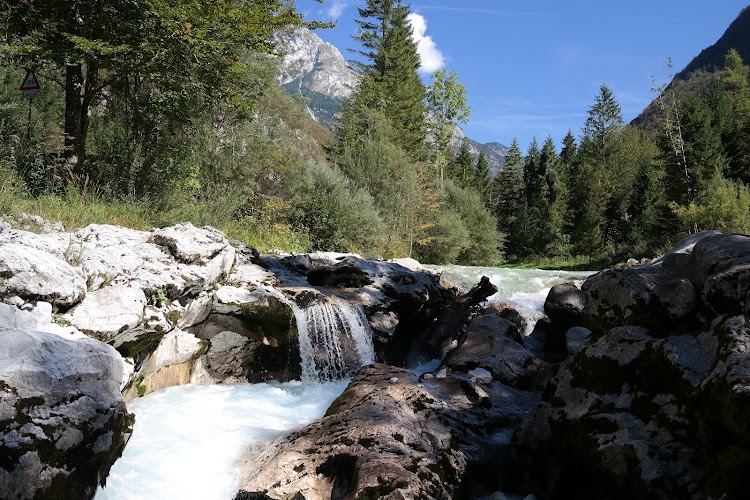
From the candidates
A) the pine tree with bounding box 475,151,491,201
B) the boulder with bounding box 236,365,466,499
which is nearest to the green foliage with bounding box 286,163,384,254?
the boulder with bounding box 236,365,466,499

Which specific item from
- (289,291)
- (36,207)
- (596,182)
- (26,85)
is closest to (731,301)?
(289,291)

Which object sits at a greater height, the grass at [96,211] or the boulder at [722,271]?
the grass at [96,211]

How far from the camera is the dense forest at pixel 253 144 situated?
8.77 metres

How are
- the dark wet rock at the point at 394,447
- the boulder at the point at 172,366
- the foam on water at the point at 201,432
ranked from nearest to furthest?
the dark wet rock at the point at 394,447 < the foam on water at the point at 201,432 < the boulder at the point at 172,366

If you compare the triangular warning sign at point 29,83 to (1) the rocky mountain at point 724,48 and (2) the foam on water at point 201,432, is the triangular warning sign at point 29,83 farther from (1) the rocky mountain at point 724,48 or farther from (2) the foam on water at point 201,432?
(1) the rocky mountain at point 724,48

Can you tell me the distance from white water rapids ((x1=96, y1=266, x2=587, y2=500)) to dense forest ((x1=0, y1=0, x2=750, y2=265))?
3647 millimetres

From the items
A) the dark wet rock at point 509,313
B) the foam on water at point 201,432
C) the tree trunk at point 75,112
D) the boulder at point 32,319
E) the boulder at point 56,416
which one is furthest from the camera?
the dark wet rock at point 509,313

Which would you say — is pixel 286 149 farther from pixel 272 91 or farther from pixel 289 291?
pixel 289 291

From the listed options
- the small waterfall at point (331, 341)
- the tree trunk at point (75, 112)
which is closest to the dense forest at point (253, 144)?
the tree trunk at point (75, 112)

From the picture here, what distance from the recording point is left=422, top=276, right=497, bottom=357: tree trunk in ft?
34.6

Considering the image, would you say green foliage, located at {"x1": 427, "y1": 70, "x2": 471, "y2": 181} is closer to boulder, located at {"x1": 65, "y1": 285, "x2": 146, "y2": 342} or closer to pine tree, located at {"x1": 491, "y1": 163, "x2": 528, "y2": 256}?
pine tree, located at {"x1": 491, "y1": 163, "x2": 528, "y2": 256}

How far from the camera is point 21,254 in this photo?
4.51m

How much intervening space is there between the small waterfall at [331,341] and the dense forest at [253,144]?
3.80 m

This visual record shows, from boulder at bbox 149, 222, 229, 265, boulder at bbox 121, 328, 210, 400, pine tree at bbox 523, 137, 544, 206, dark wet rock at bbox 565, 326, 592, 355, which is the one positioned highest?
pine tree at bbox 523, 137, 544, 206
